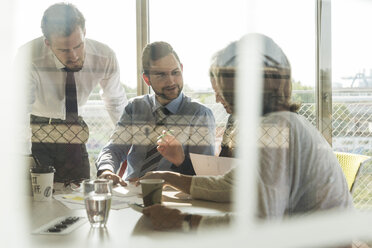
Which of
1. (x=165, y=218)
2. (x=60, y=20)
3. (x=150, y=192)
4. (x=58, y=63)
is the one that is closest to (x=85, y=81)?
(x=58, y=63)

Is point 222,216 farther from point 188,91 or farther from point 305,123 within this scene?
point 188,91

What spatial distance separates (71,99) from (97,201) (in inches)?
67.5

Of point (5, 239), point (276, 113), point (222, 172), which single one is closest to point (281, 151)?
point (276, 113)

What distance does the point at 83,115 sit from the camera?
9.08ft

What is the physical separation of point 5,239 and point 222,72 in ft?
3.22

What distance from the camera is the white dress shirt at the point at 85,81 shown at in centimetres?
237

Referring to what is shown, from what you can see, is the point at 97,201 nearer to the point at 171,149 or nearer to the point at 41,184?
the point at 41,184

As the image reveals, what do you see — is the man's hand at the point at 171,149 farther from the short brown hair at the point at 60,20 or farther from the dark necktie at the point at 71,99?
the short brown hair at the point at 60,20

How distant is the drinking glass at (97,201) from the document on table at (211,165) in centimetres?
48

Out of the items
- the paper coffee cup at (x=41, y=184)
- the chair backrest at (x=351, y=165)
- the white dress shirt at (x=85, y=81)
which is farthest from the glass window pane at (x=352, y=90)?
the white dress shirt at (x=85, y=81)

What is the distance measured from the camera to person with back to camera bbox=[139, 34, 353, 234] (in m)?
0.97

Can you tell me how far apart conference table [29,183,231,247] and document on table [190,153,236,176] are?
0.14 m

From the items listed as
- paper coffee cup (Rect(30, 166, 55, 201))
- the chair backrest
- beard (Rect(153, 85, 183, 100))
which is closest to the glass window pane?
the chair backrest

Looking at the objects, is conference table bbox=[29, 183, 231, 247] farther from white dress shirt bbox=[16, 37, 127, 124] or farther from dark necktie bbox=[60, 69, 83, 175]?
white dress shirt bbox=[16, 37, 127, 124]
